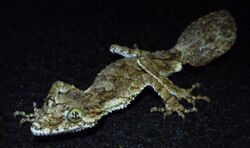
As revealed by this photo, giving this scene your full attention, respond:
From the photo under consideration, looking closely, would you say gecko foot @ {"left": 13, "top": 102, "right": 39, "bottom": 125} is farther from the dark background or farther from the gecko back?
the gecko back

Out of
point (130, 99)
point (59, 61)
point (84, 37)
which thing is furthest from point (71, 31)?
point (130, 99)

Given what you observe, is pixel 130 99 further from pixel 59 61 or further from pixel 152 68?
pixel 59 61

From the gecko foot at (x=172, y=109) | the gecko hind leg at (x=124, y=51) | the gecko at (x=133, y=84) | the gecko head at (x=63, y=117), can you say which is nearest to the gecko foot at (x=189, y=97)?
the gecko at (x=133, y=84)

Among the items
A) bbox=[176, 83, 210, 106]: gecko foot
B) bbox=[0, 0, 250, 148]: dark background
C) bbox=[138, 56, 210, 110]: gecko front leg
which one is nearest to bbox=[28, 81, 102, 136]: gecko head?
bbox=[0, 0, 250, 148]: dark background

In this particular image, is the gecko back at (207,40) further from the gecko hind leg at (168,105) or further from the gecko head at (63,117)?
the gecko head at (63,117)

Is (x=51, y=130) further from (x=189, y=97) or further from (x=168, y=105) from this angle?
(x=189, y=97)

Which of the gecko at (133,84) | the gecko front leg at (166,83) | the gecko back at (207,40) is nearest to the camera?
the gecko at (133,84)
